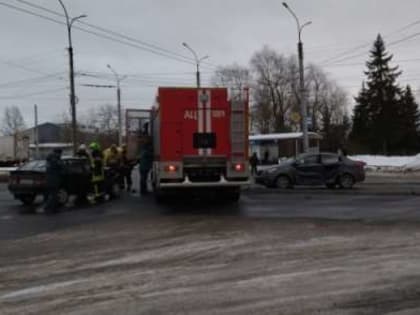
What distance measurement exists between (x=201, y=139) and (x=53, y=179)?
4.06 metres

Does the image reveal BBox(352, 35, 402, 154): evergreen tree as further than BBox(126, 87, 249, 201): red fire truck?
Yes

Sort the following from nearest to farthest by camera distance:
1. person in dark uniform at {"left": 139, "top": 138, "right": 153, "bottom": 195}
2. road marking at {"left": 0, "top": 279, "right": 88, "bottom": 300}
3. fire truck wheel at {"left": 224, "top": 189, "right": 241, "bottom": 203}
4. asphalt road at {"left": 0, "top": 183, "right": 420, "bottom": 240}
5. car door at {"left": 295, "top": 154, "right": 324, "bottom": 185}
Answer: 1. road marking at {"left": 0, "top": 279, "right": 88, "bottom": 300}
2. asphalt road at {"left": 0, "top": 183, "right": 420, "bottom": 240}
3. fire truck wheel at {"left": 224, "top": 189, "right": 241, "bottom": 203}
4. person in dark uniform at {"left": 139, "top": 138, "right": 153, "bottom": 195}
5. car door at {"left": 295, "top": 154, "right": 324, "bottom": 185}

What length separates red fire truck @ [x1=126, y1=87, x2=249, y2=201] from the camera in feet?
53.8

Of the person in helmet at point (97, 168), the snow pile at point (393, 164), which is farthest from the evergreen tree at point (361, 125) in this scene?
the person in helmet at point (97, 168)

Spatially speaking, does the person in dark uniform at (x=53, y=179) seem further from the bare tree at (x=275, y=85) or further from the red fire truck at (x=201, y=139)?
the bare tree at (x=275, y=85)

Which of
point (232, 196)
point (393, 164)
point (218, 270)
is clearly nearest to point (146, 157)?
point (232, 196)

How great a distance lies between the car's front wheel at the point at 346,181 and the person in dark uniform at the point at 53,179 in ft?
39.0

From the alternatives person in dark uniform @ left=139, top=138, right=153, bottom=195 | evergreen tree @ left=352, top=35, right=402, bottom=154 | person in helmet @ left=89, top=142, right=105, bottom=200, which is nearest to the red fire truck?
person in helmet @ left=89, top=142, right=105, bottom=200

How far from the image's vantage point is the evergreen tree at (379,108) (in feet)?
245

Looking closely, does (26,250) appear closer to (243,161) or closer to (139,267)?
(139,267)

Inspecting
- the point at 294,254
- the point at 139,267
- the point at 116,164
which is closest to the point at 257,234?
the point at 294,254

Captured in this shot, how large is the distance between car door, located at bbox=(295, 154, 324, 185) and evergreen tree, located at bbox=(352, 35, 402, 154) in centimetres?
5169

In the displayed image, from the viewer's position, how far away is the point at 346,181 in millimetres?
24953

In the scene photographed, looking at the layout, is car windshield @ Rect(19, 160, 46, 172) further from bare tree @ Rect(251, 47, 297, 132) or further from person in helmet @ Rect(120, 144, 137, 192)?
bare tree @ Rect(251, 47, 297, 132)
